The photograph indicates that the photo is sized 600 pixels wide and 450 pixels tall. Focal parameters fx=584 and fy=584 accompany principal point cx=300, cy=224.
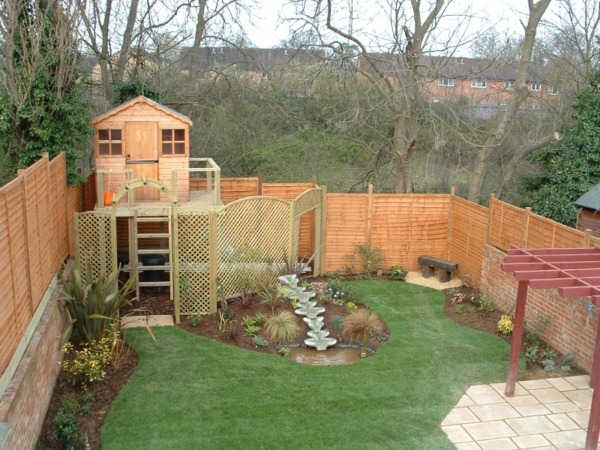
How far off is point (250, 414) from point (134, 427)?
4.30ft

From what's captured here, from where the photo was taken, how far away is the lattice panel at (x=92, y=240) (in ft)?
31.2

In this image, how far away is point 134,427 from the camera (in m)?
6.49

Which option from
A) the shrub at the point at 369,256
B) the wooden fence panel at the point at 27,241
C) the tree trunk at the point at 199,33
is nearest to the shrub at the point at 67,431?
the wooden fence panel at the point at 27,241

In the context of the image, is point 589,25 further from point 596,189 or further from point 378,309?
point 378,309

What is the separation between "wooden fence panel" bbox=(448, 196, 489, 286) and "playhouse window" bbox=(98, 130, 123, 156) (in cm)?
710

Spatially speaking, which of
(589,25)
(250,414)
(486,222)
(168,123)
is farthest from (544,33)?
(250,414)

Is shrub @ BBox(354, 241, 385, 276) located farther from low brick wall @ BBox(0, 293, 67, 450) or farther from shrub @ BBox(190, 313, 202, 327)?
low brick wall @ BBox(0, 293, 67, 450)

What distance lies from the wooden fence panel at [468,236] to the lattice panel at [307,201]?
306 cm

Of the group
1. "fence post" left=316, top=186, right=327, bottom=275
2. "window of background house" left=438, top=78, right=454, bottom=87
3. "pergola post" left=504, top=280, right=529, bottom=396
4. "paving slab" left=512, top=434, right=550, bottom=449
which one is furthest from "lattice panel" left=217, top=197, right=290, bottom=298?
"window of background house" left=438, top=78, right=454, bottom=87

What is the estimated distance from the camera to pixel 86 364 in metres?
7.18

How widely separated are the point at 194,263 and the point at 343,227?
4.11 meters

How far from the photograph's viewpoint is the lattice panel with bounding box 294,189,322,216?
1151cm

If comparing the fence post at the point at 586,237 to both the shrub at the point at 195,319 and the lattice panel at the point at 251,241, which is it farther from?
the shrub at the point at 195,319

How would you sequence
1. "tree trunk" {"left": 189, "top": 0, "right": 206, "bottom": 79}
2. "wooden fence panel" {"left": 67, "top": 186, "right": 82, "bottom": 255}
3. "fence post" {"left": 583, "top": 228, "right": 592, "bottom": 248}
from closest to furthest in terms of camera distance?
"fence post" {"left": 583, "top": 228, "right": 592, "bottom": 248}
"wooden fence panel" {"left": 67, "top": 186, "right": 82, "bottom": 255}
"tree trunk" {"left": 189, "top": 0, "right": 206, "bottom": 79}
